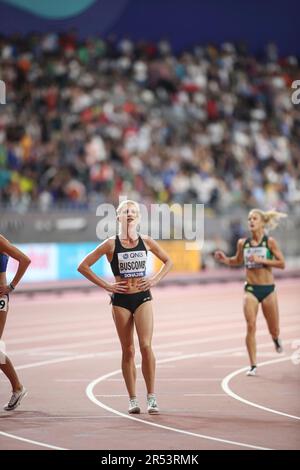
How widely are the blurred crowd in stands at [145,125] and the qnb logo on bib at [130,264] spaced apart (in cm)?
1541

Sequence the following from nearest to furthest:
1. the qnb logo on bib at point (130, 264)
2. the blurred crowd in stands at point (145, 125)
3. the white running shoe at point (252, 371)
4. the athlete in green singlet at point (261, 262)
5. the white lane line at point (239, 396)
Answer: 1. the white lane line at point (239, 396)
2. the qnb logo on bib at point (130, 264)
3. the white running shoe at point (252, 371)
4. the athlete in green singlet at point (261, 262)
5. the blurred crowd in stands at point (145, 125)

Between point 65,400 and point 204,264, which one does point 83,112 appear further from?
point 65,400

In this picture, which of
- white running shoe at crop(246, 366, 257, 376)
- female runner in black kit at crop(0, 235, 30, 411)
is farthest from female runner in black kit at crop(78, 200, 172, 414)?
white running shoe at crop(246, 366, 257, 376)

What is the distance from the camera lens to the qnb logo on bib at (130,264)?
35.5 feet

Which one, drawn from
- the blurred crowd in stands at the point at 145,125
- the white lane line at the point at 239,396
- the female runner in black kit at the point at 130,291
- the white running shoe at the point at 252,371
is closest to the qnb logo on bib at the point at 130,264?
the female runner in black kit at the point at 130,291

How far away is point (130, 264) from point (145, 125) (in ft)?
72.8

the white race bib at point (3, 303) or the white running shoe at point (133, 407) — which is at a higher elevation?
the white race bib at point (3, 303)

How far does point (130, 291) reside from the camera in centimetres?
1076

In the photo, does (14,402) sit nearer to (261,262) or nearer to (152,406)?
(152,406)

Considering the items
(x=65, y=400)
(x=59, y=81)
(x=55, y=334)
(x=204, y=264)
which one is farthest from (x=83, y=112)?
(x=65, y=400)

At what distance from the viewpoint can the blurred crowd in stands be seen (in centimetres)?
2786

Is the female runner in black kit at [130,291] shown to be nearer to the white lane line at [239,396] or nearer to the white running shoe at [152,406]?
the white running shoe at [152,406]

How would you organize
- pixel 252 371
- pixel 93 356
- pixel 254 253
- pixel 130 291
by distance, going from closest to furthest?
pixel 130 291 < pixel 252 371 < pixel 254 253 < pixel 93 356

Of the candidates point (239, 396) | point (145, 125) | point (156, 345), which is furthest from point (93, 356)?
point (145, 125)
